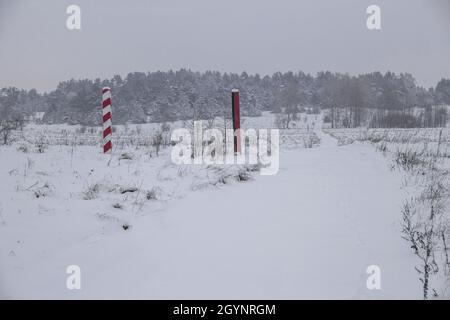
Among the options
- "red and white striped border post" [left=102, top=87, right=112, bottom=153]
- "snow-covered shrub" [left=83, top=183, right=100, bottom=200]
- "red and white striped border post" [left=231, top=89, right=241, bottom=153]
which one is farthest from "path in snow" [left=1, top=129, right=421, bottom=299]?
"red and white striped border post" [left=102, top=87, right=112, bottom=153]

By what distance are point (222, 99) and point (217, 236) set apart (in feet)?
142

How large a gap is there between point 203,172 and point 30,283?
3341 millimetres

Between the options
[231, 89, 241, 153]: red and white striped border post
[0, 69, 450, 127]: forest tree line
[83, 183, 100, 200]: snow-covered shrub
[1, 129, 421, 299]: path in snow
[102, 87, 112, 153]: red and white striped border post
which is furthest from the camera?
[0, 69, 450, 127]: forest tree line

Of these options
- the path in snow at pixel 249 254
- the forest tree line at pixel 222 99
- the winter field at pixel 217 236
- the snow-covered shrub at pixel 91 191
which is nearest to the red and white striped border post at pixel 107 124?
the winter field at pixel 217 236

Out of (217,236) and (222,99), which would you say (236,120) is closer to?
(217,236)

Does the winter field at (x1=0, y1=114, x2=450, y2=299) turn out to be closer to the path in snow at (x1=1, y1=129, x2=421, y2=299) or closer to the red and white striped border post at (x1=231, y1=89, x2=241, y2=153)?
the path in snow at (x1=1, y1=129, x2=421, y2=299)

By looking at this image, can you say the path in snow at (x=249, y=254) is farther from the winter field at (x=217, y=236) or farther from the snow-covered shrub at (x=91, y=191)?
the snow-covered shrub at (x=91, y=191)

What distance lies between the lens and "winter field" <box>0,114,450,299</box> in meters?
1.95

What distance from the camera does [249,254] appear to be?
7.64 ft

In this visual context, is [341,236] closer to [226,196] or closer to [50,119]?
[226,196]

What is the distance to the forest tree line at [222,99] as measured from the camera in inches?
1585

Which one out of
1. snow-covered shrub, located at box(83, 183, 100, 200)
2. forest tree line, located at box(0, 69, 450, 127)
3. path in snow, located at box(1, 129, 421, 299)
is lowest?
path in snow, located at box(1, 129, 421, 299)

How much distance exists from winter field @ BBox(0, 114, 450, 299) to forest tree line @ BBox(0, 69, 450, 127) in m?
30.9
